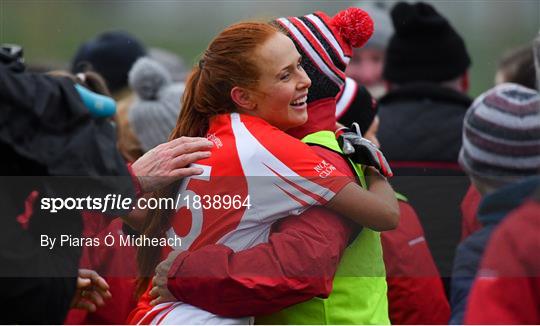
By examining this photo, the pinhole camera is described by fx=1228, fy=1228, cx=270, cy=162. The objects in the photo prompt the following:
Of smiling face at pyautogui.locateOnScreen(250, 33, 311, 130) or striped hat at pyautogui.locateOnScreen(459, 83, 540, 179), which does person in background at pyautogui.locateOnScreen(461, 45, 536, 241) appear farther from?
smiling face at pyautogui.locateOnScreen(250, 33, 311, 130)

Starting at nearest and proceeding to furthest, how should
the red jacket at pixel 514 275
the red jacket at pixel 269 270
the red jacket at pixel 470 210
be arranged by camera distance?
the red jacket at pixel 514 275
the red jacket at pixel 269 270
the red jacket at pixel 470 210

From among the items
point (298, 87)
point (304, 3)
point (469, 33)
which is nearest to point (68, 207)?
point (298, 87)

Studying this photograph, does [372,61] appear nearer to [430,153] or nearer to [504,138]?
[430,153]

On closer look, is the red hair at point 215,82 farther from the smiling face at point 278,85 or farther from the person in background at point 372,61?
the person in background at point 372,61

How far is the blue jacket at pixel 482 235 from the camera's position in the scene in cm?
240

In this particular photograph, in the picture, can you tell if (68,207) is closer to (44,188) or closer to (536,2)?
(44,188)

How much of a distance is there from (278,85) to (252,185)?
0.23 m

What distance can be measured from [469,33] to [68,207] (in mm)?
2541

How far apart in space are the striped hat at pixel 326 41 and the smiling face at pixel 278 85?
9 centimetres

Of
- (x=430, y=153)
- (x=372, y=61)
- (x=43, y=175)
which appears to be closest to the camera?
(x=43, y=175)

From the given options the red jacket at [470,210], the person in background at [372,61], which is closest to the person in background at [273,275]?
the red jacket at [470,210]

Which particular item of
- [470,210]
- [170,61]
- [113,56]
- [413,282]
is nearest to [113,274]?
[413,282]

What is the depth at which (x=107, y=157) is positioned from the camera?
8.43 feet

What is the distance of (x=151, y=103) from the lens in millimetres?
4113
